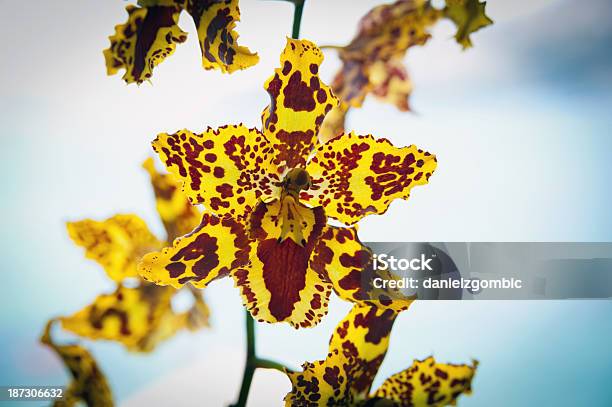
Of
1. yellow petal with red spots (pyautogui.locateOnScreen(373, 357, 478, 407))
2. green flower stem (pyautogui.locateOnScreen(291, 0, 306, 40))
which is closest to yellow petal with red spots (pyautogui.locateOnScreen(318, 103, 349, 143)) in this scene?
green flower stem (pyautogui.locateOnScreen(291, 0, 306, 40))

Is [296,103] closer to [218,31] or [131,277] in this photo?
[218,31]

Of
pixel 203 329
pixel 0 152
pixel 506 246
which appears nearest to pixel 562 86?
pixel 506 246

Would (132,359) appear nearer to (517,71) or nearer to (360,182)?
(360,182)

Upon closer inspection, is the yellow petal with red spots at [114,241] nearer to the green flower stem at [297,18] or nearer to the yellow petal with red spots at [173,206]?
the yellow petal with red spots at [173,206]

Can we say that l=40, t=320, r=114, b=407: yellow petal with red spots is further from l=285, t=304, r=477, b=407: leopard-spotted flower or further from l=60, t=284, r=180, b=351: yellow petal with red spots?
l=285, t=304, r=477, b=407: leopard-spotted flower

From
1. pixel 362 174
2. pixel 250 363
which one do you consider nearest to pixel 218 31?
pixel 362 174
